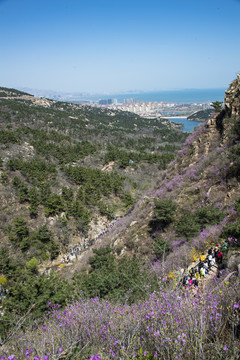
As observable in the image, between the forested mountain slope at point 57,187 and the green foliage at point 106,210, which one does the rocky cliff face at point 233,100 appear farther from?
the green foliage at point 106,210

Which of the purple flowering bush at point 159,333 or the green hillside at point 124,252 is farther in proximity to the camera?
the green hillside at point 124,252

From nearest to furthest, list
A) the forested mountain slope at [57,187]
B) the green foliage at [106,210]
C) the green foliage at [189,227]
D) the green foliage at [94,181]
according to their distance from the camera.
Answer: the green foliage at [189,227]
the forested mountain slope at [57,187]
the green foliage at [106,210]
the green foliage at [94,181]

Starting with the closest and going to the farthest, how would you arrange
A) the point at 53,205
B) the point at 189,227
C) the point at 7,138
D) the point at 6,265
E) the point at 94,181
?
1. the point at 189,227
2. the point at 6,265
3. the point at 53,205
4. the point at 94,181
5. the point at 7,138

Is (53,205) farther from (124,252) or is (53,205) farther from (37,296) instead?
(37,296)

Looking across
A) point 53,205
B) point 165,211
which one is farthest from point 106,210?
point 165,211

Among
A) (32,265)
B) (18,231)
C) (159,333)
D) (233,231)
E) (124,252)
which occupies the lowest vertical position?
(32,265)

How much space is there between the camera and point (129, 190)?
30.4m

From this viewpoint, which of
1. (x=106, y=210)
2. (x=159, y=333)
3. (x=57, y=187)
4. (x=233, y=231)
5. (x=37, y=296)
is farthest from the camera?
(x=57, y=187)

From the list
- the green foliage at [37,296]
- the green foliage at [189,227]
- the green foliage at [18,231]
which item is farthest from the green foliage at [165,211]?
the green foliage at [18,231]

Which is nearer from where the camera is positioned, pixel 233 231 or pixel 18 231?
pixel 233 231

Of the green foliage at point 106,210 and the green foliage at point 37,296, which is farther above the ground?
the green foliage at point 37,296

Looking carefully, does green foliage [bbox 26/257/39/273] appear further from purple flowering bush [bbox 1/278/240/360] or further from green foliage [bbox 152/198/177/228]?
purple flowering bush [bbox 1/278/240/360]

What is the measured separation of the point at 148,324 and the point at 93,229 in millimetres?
21291

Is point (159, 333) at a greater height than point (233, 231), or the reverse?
point (159, 333)
